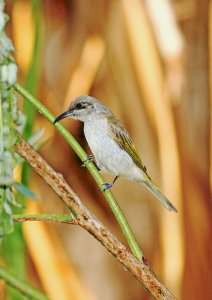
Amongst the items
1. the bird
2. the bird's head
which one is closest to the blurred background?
the bird

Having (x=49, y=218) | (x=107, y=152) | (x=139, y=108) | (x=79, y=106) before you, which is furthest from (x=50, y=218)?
(x=139, y=108)

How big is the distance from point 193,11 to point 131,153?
0.65 metres

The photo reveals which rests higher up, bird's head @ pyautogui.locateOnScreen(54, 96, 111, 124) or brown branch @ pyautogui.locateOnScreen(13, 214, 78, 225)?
bird's head @ pyautogui.locateOnScreen(54, 96, 111, 124)

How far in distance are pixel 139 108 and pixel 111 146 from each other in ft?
1.86

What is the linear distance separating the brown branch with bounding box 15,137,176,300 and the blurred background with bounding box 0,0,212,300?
33.3 inches

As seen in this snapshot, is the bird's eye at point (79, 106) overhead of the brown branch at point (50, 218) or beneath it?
overhead

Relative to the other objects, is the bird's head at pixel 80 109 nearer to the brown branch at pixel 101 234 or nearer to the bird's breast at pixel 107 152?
the bird's breast at pixel 107 152

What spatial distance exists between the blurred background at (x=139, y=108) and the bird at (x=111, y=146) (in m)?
0.44

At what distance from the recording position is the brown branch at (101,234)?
0.85 feet

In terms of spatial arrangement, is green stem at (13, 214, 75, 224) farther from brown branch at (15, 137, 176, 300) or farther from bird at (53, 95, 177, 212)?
bird at (53, 95, 177, 212)

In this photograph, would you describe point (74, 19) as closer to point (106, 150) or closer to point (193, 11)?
point (193, 11)

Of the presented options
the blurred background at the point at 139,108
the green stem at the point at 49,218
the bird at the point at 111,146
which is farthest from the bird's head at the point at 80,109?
the blurred background at the point at 139,108

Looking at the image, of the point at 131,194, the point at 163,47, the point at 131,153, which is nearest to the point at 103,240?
the point at 131,153

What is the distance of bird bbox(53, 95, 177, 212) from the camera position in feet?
2.01
